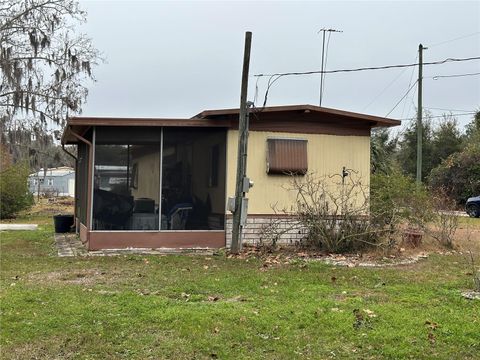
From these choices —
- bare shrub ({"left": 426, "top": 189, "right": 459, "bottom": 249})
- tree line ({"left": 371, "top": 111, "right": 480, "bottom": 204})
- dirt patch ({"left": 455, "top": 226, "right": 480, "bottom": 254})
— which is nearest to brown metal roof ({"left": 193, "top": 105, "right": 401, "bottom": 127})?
bare shrub ({"left": 426, "top": 189, "right": 459, "bottom": 249})

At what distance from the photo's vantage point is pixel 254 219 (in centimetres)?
1175

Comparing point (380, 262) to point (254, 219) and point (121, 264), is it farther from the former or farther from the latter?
point (121, 264)

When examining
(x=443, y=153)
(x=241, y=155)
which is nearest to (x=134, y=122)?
(x=241, y=155)

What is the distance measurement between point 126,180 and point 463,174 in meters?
23.6

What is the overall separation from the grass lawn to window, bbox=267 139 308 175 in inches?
128

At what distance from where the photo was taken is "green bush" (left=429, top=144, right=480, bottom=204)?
96.4ft

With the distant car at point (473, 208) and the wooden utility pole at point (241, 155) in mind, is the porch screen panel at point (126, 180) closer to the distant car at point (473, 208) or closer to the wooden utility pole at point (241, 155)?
the wooden utility pole at point (241, 155)

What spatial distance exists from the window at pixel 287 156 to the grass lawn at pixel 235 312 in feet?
10.6

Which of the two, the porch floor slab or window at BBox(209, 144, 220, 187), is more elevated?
window at BBox(209, 144, 220, 187)

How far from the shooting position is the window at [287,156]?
38.3 feet

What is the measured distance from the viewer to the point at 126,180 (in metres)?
11.3

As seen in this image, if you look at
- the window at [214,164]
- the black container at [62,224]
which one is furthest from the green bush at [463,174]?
the window at [214,164]

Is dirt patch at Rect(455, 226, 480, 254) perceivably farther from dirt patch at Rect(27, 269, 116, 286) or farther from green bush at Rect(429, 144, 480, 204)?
green bush at Rect(429, 144, 480, 204)

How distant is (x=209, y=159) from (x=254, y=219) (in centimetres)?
161
